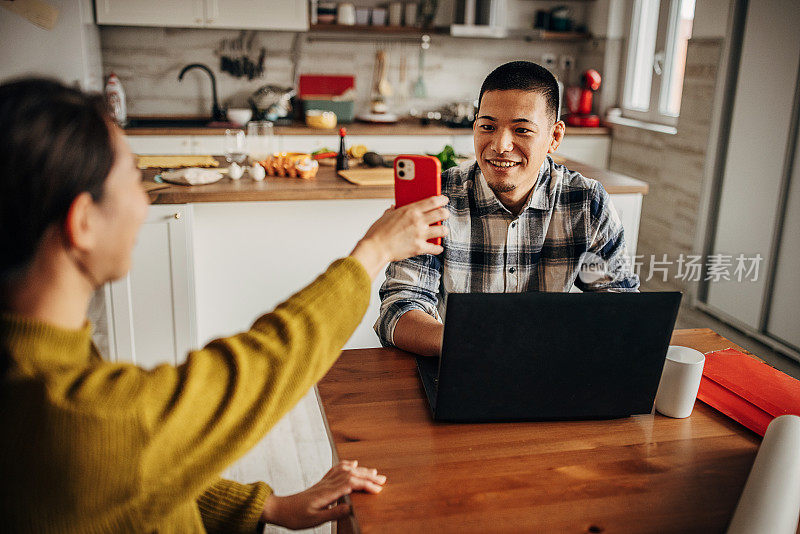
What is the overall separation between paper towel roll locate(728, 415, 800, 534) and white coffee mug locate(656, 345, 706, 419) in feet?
0.67

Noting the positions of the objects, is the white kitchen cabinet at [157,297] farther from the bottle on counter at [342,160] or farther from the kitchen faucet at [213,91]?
the kitchen faucet at [213,91]

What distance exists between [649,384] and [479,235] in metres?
0.65

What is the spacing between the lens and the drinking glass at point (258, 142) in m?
2.89

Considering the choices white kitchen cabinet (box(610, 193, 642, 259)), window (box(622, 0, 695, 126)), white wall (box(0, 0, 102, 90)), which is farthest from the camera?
window (box(622, 0, 695, 126))

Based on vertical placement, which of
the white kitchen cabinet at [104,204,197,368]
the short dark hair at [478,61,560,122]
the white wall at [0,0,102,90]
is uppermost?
the white wall at [0,0,102,90]

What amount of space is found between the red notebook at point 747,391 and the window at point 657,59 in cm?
298

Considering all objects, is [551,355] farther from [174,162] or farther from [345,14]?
[345,14]

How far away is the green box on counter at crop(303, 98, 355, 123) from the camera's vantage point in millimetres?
4590

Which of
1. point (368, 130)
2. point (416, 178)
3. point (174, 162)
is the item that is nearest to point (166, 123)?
point (368, 130)

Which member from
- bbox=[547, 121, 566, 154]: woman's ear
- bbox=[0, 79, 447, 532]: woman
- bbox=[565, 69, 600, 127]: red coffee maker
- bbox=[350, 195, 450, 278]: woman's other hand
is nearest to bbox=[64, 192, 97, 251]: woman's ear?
bbox=[0, 79, 447, 532]: woman

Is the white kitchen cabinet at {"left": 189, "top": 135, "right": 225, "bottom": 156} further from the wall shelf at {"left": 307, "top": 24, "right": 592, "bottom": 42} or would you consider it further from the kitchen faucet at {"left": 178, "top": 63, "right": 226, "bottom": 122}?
the wall shelf at {"left": 307, "top": 24, "right": 592, "bottom": 42}

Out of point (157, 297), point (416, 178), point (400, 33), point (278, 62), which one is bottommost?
point (157, 297)

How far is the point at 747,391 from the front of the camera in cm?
117

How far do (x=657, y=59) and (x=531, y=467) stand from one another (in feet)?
12.6
